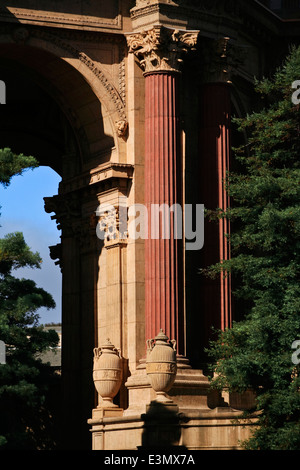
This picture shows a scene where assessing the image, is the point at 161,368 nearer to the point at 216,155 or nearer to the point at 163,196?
the point at 163,196

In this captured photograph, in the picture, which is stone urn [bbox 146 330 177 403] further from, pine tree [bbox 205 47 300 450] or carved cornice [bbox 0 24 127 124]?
carved cornice [bbox 0 24 127 124]

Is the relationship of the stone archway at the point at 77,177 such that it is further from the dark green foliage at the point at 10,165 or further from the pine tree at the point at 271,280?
the dark green foliage at the point at 10,165

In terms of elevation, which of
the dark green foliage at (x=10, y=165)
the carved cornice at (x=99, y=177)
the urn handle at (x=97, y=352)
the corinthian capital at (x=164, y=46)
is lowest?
the urn handle at (x=97, y=352)

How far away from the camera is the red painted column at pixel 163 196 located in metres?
48.7

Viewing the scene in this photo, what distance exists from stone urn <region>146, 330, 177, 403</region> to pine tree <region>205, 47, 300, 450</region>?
1393mm

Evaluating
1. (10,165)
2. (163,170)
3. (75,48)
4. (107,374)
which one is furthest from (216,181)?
(10,165)

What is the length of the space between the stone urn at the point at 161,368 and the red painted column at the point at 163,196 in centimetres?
220

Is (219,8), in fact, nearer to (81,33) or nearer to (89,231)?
(81,33)

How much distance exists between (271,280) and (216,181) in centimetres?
766

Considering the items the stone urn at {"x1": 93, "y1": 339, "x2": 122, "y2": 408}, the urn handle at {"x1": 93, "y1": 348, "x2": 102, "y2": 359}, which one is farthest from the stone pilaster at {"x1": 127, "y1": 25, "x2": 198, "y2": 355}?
the urn handle at {"x1": 93, "y1": 348, "x2": 102, "y2": 359}

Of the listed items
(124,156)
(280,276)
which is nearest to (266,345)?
(280,276)

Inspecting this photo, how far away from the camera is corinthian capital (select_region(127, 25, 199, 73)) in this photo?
164 ft

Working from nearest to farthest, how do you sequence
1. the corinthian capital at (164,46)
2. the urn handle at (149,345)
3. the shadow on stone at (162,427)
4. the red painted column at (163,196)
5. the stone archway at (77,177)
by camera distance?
the shadow on stone at (162,427), the urn handle at (149,345), the red painted column at (163,196), the corinthian capital at (164,46), the stone archway at (77,177)

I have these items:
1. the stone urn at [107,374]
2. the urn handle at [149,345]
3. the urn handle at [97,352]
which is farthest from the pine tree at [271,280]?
the urn handle at [97,352]
